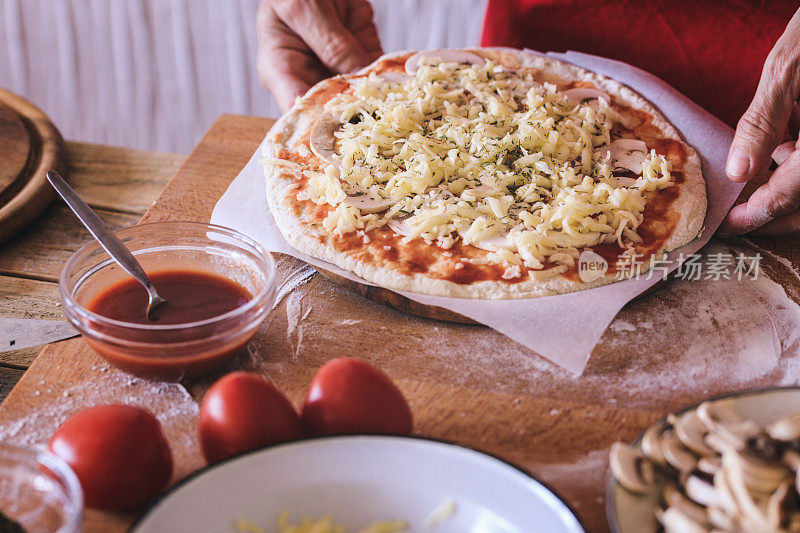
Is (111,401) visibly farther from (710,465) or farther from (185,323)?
(710,465)

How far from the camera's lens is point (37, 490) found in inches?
51.6

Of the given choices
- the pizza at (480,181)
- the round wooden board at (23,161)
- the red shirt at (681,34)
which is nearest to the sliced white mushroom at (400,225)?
the pizza at (480,181)

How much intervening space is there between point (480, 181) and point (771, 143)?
900mm

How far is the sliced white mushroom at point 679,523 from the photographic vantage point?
1.23 m

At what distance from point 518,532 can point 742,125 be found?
1652 millimetres

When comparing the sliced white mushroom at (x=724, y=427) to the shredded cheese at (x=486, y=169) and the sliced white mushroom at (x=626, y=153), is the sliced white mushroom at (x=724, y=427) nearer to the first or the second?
the shredded cheese at (x=486, y=169)

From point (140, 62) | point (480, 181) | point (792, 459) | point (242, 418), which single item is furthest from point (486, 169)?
point (140, 62)

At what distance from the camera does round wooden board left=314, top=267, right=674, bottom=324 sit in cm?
207

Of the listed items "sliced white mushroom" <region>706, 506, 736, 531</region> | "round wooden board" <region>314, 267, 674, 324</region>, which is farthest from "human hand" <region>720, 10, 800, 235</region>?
"sliced white mushroom" <region>706, 506, 736, 531</region>

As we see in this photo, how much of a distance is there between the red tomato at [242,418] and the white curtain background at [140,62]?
417 cm

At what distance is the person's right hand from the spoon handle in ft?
4.59

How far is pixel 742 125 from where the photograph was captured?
2.37 meters

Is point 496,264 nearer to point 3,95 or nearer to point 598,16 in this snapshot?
point 598,16

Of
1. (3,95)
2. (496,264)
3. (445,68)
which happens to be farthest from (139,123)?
(496,264)
